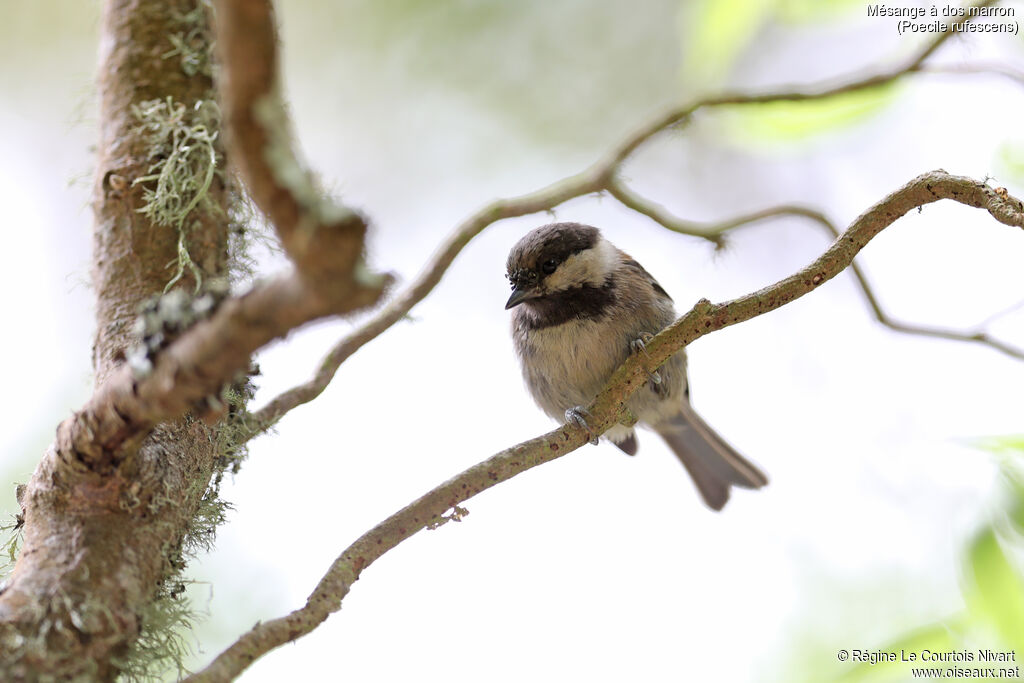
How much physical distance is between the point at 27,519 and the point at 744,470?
9.26 feet

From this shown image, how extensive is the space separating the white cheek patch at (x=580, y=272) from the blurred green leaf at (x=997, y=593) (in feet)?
5.83

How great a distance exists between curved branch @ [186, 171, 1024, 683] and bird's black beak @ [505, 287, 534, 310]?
3.36ft

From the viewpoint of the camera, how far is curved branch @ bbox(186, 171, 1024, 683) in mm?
1562

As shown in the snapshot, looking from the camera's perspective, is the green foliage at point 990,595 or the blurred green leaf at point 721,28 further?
the blurred green leaf at point 721,28

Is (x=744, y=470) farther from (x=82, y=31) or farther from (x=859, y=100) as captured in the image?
(x=82, y=31)

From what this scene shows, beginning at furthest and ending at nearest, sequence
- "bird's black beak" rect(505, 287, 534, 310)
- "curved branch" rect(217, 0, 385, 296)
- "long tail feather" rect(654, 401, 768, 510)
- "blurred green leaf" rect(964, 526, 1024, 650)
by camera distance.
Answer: "long tail feather" rect(654, 401, 768, 510), "bird's black beak" rect(505, 287, 534, 310), "blurred green leaf" rect(964, 526, 1024, 650), "curved branch" rect(217, 0, 385, 296)

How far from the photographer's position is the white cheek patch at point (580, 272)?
10.1 ft

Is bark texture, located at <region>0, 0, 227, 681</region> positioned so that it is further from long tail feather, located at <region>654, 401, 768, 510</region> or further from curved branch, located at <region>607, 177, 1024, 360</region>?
long tail feather, located at <region>654, 401, 768, 510</region>

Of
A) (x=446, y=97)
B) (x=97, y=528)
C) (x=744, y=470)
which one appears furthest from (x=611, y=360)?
(x=446, y=97)

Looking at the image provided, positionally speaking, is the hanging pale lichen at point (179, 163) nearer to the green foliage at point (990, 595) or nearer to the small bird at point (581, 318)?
the small bird at point (581, 318)

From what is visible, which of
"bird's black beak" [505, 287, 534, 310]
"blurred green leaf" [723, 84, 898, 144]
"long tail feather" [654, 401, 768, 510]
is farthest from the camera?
"long tail feather" [654, 401, 768, 510]

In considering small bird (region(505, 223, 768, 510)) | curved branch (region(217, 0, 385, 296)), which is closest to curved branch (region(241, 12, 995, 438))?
small bird (region(505, 223, 768, 510))

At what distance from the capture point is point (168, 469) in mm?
1712

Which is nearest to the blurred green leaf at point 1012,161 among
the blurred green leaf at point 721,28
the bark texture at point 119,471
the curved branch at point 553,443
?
the curved branch at point 553,443
